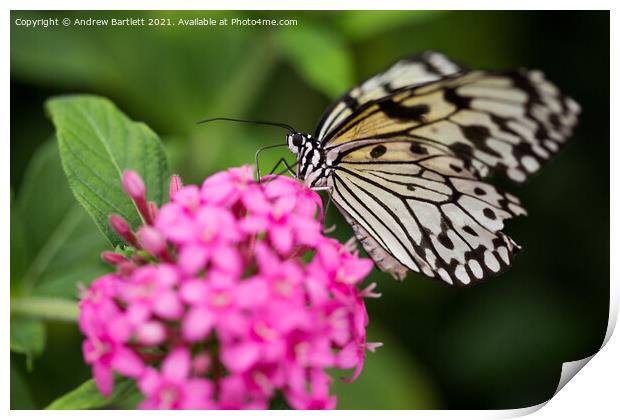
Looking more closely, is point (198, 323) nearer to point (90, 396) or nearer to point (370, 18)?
point (90, 396)

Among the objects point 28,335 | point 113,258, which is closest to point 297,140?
point 113,258

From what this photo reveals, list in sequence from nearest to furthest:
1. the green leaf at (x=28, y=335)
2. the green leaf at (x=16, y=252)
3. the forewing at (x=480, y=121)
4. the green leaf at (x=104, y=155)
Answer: the green leaf at (x=104, y=155) → the forewing at (x=480, y=121) → the green leaf at (x=28, y=335) → the green leaf at (x=16, y=252)

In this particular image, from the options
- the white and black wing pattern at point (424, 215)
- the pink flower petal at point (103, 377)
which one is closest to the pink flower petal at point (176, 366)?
the pink flower petal at point (103, 377)

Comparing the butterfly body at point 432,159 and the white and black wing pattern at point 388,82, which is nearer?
the butterfly body at point 432,159

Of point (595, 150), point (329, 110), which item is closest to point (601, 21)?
point (595, 150)

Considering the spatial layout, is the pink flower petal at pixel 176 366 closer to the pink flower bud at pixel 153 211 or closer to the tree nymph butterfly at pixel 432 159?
the pink flower bud at pixel 153 211

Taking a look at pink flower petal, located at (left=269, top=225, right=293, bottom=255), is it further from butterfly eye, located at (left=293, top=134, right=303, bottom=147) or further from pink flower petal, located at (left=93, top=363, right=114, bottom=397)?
butterfly eye, located at (left=293, top=134, right=303, bottom=147)

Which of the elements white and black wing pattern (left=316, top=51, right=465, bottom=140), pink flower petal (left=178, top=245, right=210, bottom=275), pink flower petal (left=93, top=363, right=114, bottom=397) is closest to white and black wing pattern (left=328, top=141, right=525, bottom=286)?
white and black wing pattern (left=316, top=51, right=465, bottom=140)

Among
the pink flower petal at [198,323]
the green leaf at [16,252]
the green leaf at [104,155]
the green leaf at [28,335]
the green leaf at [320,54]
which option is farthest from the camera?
the green leaf at [320,54]
